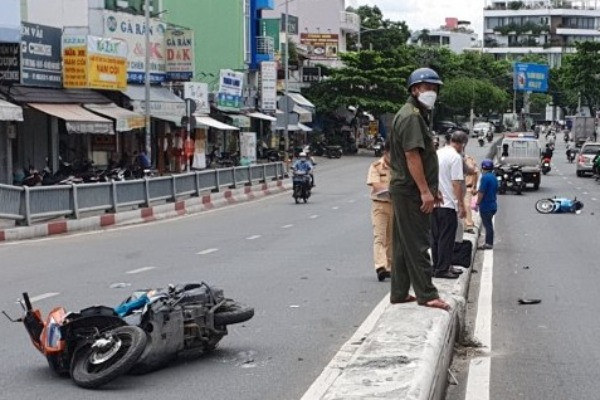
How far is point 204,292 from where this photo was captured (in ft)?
25.8

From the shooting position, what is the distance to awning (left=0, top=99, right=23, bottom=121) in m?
26.9

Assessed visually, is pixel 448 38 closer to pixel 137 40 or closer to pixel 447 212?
pixel 137 40

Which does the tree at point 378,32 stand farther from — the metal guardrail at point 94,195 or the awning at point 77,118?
the metal guardrail at point 94,195

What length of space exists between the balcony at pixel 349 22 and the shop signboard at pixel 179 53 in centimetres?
5185

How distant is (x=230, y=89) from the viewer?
5053cm

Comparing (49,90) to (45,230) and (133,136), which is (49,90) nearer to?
(133,136)

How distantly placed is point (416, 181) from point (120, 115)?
2743 centimetres

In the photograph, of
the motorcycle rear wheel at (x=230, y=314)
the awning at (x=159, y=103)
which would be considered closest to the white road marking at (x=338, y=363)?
the motorcycle rear wheel at (x=230, y=314)

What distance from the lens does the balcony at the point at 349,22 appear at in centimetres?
9231

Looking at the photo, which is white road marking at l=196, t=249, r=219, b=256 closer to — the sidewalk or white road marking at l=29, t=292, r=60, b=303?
white road marking at l=29, t=292, r=60, b=303

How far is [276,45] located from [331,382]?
5860 centimetres

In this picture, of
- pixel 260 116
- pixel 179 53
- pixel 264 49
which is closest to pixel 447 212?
pixel 179 53

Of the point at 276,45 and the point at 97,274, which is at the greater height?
the point at 276,45

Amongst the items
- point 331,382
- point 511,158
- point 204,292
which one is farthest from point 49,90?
point 331,382
